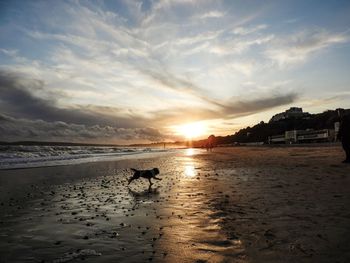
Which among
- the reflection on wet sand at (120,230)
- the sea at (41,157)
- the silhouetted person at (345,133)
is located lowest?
the reflection on wet sand at (120,230)

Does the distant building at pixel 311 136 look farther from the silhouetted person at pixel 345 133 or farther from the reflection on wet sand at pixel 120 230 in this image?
the reflection on wet sand at pixel 120 230

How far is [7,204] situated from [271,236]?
30.5 ft

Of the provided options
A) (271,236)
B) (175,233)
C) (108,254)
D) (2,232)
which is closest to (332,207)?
(271,236)

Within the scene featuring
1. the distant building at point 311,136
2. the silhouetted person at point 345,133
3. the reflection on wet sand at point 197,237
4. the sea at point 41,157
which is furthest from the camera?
the distant building at point 311,136

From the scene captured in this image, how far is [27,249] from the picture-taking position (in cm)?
564

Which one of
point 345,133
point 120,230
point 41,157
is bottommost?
point 120,230

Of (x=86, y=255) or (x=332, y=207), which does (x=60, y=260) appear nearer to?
(x=86, y=255)

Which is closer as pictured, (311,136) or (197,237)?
(197,237)

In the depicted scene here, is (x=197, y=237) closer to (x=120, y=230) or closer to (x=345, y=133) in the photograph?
(x=120, y=230)

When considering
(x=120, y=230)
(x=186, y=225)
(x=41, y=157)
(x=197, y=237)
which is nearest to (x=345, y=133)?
(x=186, y=225)

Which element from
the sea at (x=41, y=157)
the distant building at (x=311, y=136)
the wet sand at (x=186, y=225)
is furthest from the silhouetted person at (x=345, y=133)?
the distant building at (x=311, y=136)

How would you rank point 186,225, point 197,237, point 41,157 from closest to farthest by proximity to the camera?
1. point 197,237
2. point 186,225
3. point 41,157

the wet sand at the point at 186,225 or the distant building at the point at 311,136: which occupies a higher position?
the distant building at the point at 311,136

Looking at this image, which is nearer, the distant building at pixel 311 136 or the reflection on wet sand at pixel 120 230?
the reflection on wet sand at pixel 120 230
